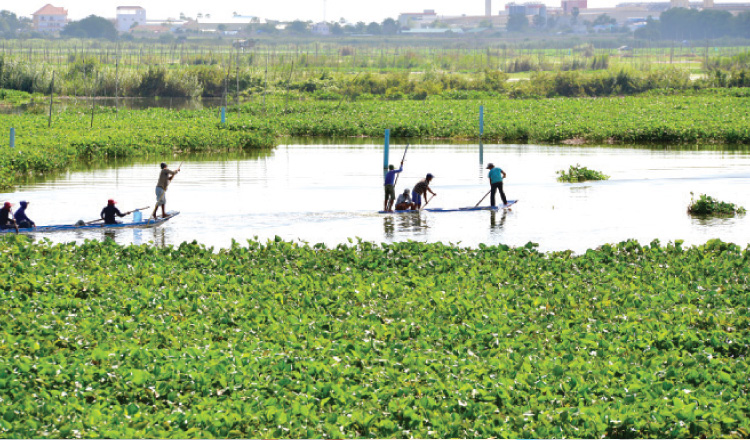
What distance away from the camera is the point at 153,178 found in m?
32.7

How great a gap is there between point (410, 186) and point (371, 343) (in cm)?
2031

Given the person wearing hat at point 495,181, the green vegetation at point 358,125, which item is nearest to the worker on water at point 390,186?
the person wearing hat at point 495,181

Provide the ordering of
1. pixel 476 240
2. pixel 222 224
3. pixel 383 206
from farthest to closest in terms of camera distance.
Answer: pixel 383 206 < pixel 222 224 < pixel 476 240

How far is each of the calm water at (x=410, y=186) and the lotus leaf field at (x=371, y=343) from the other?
175 inches

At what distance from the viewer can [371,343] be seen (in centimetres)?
1176

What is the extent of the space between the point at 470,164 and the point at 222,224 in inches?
681

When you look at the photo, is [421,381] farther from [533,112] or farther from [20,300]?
[533,112]

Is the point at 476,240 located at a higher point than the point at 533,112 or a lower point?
lower

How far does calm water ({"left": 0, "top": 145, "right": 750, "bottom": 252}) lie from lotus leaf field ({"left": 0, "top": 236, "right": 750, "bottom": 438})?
4450 mm

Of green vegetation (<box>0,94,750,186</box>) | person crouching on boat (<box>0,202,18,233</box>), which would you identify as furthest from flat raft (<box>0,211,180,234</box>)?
green vegetation (<box>0,94,750,186</box>)

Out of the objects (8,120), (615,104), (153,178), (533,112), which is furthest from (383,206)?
(615,104)

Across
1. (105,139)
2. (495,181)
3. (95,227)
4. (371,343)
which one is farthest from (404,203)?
(105,139)

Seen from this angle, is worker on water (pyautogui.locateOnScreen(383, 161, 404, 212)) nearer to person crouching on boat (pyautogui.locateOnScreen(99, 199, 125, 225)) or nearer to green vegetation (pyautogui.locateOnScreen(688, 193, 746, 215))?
person crouching on boat (pyautogui.locateOnScreen(99, 199, 125, 225))

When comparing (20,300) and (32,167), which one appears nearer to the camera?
(20,300)
